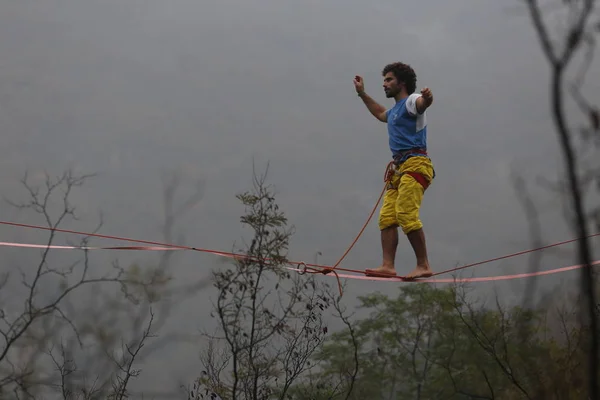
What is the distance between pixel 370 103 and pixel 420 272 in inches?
54.4

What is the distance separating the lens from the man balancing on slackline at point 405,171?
17.4ft

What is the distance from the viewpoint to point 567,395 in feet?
37.3

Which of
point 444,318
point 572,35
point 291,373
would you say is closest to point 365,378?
point 444,318

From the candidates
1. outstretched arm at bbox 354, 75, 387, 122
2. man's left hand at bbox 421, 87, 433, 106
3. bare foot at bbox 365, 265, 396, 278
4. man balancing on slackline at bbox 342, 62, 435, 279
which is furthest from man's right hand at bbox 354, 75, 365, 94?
bare foot at bbox 365, 265, 396, 278

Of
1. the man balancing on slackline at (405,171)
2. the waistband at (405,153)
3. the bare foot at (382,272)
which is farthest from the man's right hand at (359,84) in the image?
the bare foot at (382,272)

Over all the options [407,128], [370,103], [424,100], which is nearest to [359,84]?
[370,103]

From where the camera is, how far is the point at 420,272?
5.32 m

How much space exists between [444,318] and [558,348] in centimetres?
476

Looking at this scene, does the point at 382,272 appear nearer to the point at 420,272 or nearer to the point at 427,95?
the point at 420,272

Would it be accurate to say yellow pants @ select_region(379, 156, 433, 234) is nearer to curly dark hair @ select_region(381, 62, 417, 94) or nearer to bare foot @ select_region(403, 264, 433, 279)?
bare foot @ select_region(403, 264, 433, 279)

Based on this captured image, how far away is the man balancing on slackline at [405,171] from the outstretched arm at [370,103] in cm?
7

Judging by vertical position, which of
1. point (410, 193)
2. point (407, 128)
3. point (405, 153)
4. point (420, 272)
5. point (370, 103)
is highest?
point (370, 103)

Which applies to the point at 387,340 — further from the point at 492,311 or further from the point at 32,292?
the point at 32,292

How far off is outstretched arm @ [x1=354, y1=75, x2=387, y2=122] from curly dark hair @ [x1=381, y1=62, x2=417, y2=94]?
27 centimetres
